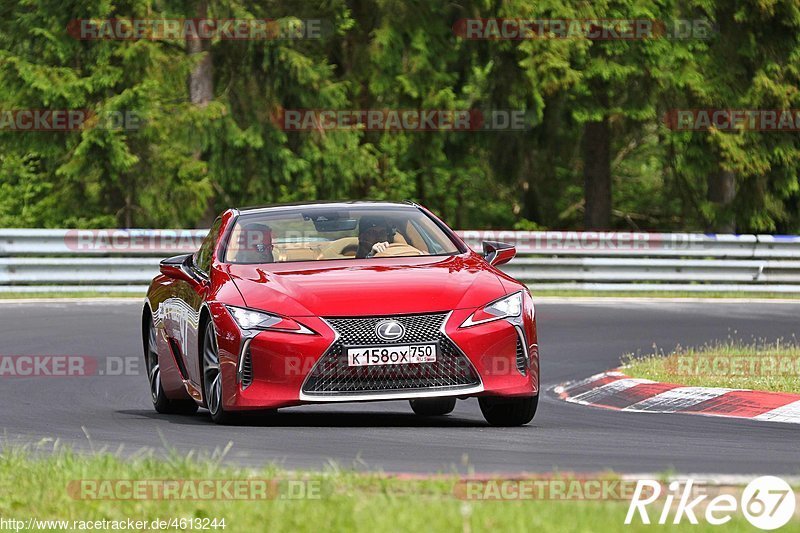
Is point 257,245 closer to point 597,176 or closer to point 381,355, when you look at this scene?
point 381,355

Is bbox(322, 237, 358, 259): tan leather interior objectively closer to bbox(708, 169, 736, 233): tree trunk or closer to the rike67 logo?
the rike67 logo

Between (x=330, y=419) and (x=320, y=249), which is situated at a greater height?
(x=320, y=249)

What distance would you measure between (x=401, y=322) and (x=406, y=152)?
2667 centimetres

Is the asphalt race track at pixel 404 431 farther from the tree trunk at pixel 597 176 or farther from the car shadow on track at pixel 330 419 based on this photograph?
the tree trunk at pixel 597 176

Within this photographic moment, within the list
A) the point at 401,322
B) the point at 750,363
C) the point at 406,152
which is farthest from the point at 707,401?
the point at 406,152

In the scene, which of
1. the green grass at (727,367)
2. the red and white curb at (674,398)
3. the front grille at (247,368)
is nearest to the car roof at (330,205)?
the front grille at (247,368)

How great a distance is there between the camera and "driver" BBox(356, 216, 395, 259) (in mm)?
11086

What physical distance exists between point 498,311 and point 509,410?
2.76 feet

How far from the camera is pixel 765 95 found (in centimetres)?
3219

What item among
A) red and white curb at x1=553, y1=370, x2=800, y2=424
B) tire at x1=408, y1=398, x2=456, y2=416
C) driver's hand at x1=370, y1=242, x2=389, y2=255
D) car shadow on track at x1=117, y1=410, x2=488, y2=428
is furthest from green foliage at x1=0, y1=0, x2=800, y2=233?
driver's hand at x1=370, y1=242, x2=389, y2=255

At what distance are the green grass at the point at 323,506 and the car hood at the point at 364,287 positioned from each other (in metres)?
2.32

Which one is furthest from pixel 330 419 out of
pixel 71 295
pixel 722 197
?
pixel 722 197

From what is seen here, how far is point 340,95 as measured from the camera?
3275 centimetres

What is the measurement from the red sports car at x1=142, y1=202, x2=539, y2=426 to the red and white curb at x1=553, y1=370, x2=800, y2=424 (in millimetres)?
1940
